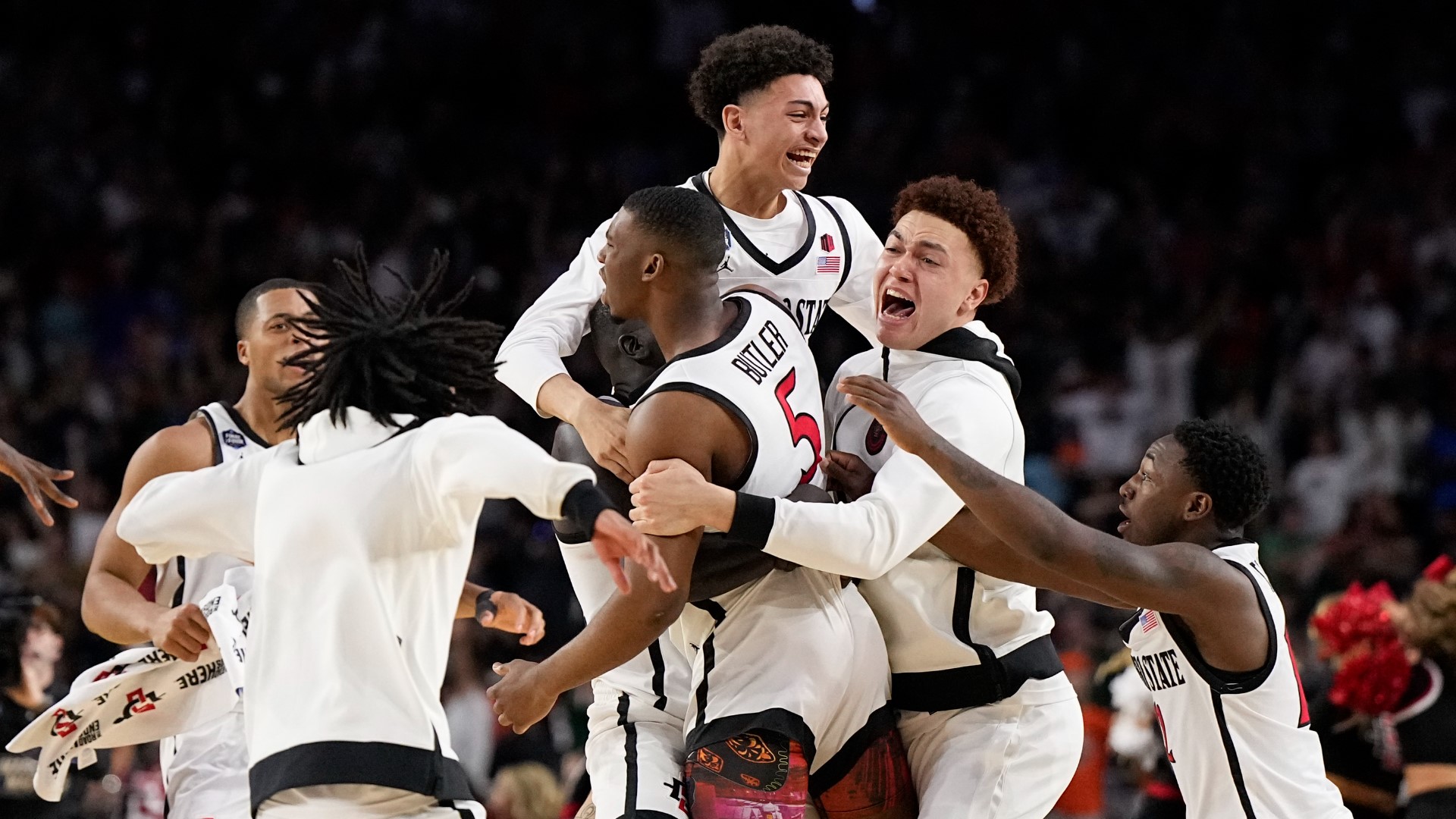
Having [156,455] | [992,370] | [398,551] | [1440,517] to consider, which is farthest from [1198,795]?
[1440,517]

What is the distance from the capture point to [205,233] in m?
12.6

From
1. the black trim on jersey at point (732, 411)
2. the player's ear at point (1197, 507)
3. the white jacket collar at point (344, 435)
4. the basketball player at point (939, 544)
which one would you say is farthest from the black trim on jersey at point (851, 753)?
the white jacket collar at point (344, 435)

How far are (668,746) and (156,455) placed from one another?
1.88 metres

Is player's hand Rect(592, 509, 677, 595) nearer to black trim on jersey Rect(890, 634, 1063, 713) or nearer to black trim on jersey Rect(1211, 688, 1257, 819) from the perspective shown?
black trim on jersey Rect(890, 634, 1063, 713)

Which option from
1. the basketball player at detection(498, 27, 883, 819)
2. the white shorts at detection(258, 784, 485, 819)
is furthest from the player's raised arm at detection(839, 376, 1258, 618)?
the white shorts at detection(258, 784, 485, 819)

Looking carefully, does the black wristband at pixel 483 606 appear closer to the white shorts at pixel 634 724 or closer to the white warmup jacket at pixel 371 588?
the white shorts at pixel 634 724

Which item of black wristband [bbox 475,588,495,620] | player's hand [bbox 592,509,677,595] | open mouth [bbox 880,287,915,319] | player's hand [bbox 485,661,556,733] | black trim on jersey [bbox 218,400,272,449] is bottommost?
player's hand [bbox 485,661,556,733]

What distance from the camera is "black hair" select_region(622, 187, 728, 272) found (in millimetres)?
4141

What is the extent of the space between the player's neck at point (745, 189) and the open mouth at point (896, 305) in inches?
21.2

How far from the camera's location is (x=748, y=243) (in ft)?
15.5

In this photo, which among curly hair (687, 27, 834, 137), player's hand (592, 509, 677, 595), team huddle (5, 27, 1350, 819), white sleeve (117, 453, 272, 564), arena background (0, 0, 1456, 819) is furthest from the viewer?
arena background (0, 0, 1456, 819)

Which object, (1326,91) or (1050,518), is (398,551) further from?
(1326,91)

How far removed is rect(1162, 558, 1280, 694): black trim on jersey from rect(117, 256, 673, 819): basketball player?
154 centimetres

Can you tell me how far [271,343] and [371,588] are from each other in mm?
2039
